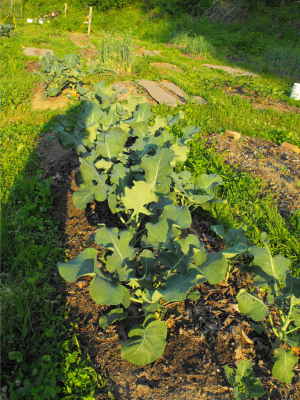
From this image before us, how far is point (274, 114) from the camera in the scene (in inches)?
256

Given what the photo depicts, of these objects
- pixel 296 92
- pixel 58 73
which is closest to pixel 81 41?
pixel 58 73

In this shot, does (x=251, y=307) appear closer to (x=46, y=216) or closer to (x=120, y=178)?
(x=120, y=178)

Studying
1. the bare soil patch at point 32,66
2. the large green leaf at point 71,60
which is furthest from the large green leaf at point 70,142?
the bare soil patch at point 32,66

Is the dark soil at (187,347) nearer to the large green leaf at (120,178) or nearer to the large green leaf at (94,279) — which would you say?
the large green leaf at (94,279)

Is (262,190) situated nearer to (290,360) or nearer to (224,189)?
(224,189)

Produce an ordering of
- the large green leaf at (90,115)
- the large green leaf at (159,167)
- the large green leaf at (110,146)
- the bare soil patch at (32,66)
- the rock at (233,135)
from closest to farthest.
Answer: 1. the large green leaf at (159,167)
2. the large green leaf at (110,146)
3. the large green leaf at (90,115)
4. the rock at (233,135)
5. the bare soil patch at (32,66)

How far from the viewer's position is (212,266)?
1732mm

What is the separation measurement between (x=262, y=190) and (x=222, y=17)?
67.5 feet

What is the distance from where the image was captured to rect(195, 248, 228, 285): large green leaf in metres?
1.69

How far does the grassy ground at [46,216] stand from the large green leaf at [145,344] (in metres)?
0.24

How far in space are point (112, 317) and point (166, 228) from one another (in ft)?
2.17

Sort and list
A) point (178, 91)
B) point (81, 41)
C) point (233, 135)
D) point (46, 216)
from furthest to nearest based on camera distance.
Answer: point (81, 41) < point (178, 91) < point (233, 135) < point (46, 216)

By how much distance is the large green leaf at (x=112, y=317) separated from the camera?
74.5 inches

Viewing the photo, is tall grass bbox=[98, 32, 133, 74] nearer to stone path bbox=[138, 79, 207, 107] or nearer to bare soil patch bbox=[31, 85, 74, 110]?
stone path bbox=[138, 79, 207, 107]
